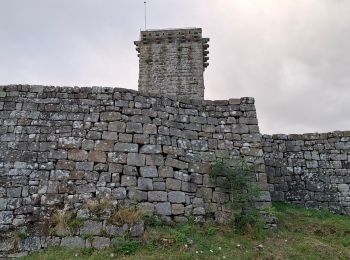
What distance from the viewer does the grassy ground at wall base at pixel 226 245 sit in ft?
22.0

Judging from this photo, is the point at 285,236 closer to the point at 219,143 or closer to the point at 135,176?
the point at 219,143

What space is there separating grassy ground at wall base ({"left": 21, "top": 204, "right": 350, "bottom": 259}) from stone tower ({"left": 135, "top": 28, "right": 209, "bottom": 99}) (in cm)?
1330

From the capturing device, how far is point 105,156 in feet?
26.7

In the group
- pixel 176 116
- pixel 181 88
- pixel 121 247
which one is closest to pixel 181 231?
pixel 121 247

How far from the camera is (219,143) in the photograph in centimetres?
912

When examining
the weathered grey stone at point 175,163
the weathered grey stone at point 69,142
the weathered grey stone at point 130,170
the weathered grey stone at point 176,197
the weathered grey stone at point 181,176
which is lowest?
the weathered grey stone at point 176,197

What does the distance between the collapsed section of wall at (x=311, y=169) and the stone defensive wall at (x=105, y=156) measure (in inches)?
70.7

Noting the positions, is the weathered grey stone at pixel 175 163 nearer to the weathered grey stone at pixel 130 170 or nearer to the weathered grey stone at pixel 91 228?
the weathered grey stone at pixel 130 170

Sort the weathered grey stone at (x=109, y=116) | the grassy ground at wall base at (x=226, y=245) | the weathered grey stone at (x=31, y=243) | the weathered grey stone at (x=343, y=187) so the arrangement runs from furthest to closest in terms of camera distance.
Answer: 1. the weathered grey stone at (x=343, y=187)
2. the weathered grey stone at (x=109, y=116)
3. the weathered grey stone at (x=31, y=243)
4. the grassy ground at wall base at (x=226, y=245)

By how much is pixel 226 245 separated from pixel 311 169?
4.66 meters

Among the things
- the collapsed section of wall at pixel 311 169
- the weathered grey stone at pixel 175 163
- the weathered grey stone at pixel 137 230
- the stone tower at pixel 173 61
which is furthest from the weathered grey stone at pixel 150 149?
the stone tower at pixel 173 61

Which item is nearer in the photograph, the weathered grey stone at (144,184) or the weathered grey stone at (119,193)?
the weathered grey stone at (119,193)

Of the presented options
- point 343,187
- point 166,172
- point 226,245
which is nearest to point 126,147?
point 166,172

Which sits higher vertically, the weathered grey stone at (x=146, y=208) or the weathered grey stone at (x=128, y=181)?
the weathered grey stone at (x=128, y=181)
